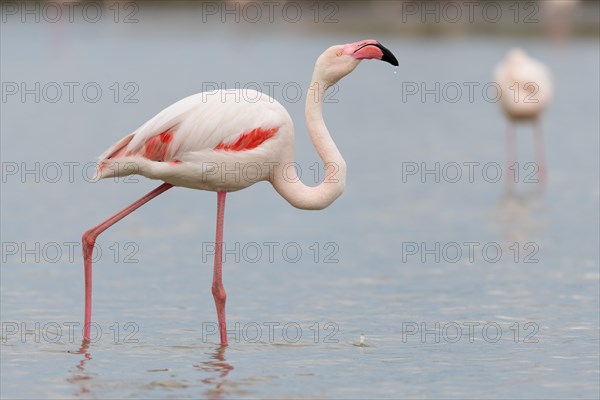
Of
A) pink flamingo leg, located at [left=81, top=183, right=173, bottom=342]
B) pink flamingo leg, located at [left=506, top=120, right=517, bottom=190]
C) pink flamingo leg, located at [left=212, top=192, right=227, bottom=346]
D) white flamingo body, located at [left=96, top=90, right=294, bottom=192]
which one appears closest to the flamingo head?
white flamingo body, located at [left=96, top=90, right=294, bottom=192]

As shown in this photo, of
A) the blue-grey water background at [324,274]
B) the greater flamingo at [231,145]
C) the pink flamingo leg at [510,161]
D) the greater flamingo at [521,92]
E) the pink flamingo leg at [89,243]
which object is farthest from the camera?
the greater flamingo at [521,92]

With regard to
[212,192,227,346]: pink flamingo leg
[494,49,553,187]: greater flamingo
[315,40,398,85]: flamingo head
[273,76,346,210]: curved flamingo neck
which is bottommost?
[212,192,227,346]: pink flamingo leg

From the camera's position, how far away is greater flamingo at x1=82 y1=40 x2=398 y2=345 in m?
7.14

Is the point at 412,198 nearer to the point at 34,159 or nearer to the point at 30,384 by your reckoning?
the point at 34,159

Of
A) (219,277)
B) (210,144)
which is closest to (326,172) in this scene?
(210,144)

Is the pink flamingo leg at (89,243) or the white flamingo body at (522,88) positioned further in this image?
the white flamingo body at (522,88)

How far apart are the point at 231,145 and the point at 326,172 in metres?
0.51

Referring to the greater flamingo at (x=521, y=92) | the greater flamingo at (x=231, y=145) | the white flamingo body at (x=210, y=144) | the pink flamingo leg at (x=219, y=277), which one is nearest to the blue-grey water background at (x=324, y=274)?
the pink flamingo leg at (x=219, y=277)

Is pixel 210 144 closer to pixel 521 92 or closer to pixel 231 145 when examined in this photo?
pixel 231 145

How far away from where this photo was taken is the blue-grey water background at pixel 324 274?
6582mm

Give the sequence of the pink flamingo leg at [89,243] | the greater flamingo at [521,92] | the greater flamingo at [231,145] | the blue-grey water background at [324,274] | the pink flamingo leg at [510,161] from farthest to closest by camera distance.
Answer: the greater flamingo at [521,92], the pink flamingo leg at [510,161], the pink flamingo leg at [89,243], the greater flamingo at [231,145], the blue-grey water background at [324,274]

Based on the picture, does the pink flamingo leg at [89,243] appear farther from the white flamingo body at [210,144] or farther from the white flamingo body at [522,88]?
the white flamingo body at [522,88]

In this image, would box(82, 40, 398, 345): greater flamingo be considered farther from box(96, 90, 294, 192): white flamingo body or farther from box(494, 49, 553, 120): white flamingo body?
box(494, 49, 553, 120): white flamingo body

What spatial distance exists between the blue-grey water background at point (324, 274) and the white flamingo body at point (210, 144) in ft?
2.91
